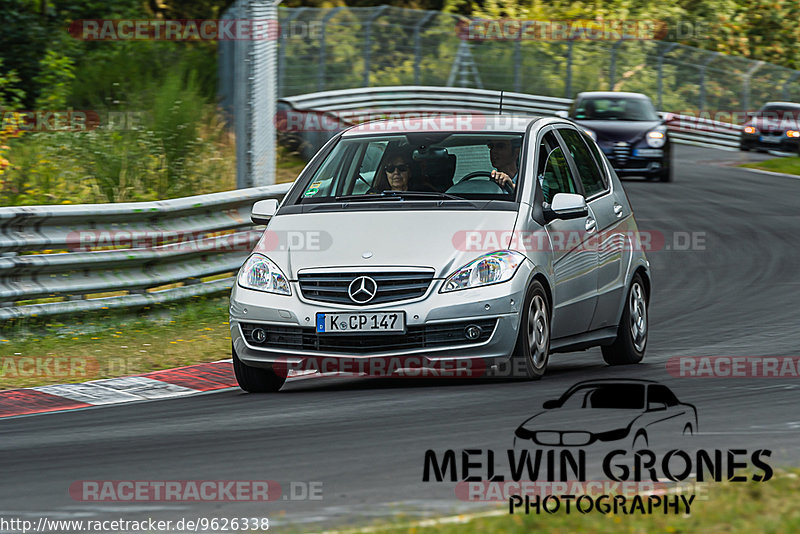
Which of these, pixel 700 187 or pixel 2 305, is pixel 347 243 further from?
pixel 700 187

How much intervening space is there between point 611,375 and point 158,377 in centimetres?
298

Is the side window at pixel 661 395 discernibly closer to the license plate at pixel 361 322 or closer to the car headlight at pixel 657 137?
the license plate at pixel 361 322

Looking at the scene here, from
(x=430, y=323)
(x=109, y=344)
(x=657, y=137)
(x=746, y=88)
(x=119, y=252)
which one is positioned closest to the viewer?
(x=430, y=323)

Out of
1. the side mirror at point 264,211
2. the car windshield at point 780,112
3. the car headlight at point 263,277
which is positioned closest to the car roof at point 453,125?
the side mirror at point 264,211

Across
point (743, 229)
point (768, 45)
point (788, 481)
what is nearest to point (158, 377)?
point (788, 481)

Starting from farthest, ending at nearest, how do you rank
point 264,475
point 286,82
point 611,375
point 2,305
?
point 286,82
point 2,305
point 611,375
point 264,475

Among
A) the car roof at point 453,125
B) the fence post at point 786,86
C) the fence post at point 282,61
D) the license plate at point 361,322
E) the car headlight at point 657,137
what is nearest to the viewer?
the license plate at point 361,322

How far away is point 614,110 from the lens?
25.7 metres

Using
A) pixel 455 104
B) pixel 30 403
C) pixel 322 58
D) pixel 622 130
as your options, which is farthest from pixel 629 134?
pixel 30 403

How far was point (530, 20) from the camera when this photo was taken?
4250 cm

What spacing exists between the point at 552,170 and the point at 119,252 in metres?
3.75

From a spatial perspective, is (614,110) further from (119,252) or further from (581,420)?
(581,420)

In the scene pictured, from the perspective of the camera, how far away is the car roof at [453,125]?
9164 mm

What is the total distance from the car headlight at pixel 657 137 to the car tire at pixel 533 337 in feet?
54.9
